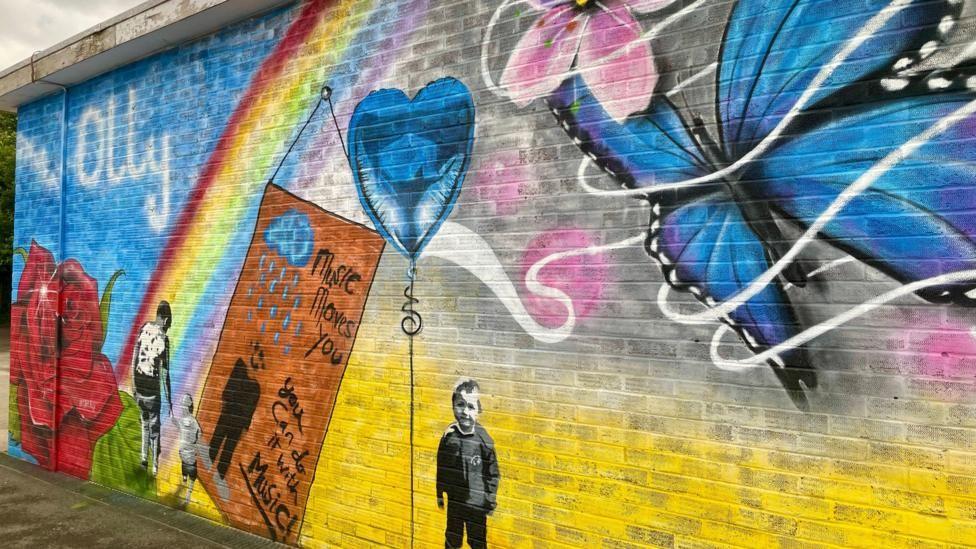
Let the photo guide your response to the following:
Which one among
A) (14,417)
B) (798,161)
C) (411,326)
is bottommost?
(14,417)

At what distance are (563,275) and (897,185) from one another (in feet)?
5.01

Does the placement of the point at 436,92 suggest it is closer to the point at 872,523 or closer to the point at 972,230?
the point at 972,230

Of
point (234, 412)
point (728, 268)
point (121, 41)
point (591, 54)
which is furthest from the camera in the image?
point (121, 41)

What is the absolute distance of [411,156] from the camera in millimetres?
3836

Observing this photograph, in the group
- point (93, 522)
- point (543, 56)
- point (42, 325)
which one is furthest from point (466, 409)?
point (42, 325)

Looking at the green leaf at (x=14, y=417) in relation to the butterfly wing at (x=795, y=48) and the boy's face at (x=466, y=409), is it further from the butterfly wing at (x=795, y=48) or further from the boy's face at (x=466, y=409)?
the butterfly wing at (x=795, y=48)

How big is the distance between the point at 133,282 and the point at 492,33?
431cm

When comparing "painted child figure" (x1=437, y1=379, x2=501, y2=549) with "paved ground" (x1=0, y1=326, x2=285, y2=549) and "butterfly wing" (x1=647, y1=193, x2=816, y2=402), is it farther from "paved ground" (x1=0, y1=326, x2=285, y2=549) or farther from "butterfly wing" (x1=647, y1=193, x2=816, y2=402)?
"paved ground" (x1=0, y1=326, x2=285, y2=549)

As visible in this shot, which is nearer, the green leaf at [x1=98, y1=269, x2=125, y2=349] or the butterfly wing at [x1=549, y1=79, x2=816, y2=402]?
the butterfly wing at [x1=549, y1=79, x2=816, y2=402]

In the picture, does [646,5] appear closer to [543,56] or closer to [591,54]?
[591,54]

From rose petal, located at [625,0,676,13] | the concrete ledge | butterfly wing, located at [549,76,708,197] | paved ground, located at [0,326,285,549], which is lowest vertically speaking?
paved ground, located at [0,326,285,549]

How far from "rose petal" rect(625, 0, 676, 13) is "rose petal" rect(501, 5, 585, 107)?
287mm

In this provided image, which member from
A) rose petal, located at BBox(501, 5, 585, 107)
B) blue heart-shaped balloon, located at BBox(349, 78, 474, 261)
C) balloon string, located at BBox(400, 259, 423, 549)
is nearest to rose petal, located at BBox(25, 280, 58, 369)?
blue heart-shaped balloon, located at BBox(349, 78, 474, 261)

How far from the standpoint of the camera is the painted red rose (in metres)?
6.07
